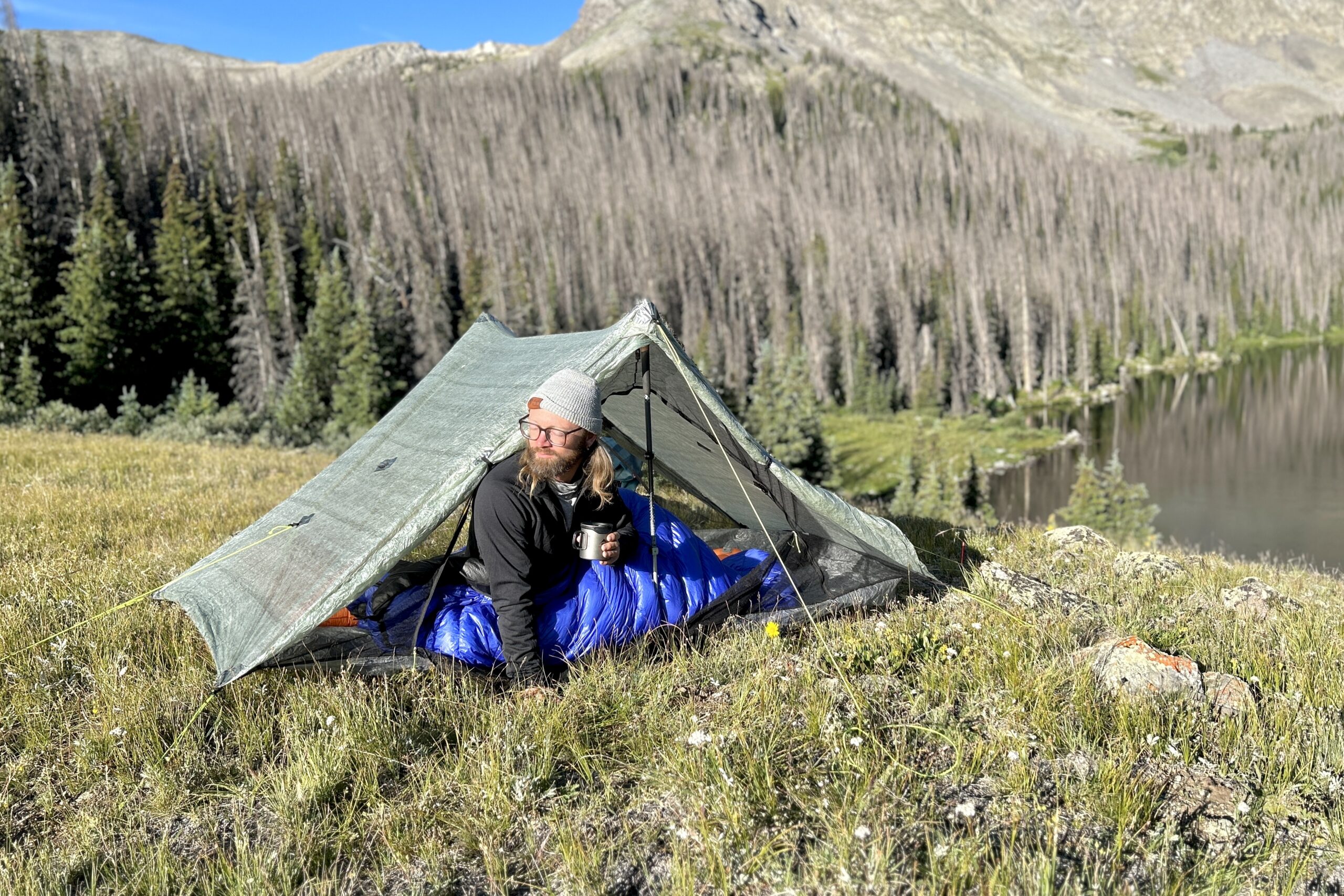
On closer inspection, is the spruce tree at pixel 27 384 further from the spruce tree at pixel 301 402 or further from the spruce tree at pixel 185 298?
the spruce tree at pixel 185 298

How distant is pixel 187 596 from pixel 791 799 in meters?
4.01

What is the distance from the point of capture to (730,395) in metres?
64.7

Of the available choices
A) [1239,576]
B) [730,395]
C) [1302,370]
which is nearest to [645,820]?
[1239,576]

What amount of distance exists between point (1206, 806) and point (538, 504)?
10.9 ft

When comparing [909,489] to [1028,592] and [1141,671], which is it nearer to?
[1028,592]

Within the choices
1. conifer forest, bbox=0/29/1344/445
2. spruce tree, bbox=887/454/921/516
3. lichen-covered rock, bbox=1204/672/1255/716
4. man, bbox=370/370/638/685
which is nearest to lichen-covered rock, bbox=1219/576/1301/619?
lichen-covered rock, bbox=1204/672/1255/716

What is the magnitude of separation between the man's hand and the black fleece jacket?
0.24m

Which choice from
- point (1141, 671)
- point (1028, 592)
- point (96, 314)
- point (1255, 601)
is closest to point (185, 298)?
point (96, 314)

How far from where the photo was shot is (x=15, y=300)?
35188 millimetres

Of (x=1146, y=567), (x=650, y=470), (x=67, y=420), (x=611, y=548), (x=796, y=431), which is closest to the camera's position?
(x=611, y=548)

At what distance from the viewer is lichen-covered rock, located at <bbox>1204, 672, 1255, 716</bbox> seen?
12.7 feet

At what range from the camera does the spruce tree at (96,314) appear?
37.6m

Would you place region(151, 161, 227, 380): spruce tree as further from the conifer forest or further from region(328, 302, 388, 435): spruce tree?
region(328, 302, 388, 435): spruce tree

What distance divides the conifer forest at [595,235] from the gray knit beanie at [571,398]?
21433 millimetres
